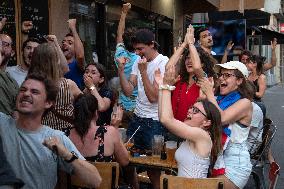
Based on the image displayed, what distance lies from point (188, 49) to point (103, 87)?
3.46 ft

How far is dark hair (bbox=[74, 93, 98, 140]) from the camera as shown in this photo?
3.78m

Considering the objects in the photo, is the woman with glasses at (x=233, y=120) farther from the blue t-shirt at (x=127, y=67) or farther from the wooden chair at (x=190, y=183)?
the blue t-shirt at (x=127, y=67)

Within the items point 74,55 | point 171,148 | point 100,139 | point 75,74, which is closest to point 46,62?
point 100,139

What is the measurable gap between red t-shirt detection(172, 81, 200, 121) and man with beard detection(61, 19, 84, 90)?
137 cm

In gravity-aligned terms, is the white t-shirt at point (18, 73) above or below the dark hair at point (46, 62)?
below

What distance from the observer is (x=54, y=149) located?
8.63 feet

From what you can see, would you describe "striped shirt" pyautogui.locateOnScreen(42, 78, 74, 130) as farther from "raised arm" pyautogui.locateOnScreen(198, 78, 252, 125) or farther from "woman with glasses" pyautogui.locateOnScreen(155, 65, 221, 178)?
"raised arm" pyautogui.locateOnScreen(198, 78, 252, 125)

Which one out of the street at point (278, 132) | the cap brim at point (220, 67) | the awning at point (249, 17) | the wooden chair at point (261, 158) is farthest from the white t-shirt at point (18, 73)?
the awning at point (249, 17)

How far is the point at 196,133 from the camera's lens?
3557 millimetres

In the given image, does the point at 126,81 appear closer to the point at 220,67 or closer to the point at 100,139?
the point at 220,67

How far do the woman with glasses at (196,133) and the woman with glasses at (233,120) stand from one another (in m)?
0.27

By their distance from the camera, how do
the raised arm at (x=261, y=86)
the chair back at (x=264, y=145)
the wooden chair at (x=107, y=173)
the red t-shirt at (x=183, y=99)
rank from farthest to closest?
1. the raised arm at (x=261, y=86)
2. the chair back at (x=264, y=145)
3. the red t-shirt at (x=183, y=99)
4. the wooden chair at (x=107, y=173)

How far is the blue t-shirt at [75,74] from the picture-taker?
5.69 metres

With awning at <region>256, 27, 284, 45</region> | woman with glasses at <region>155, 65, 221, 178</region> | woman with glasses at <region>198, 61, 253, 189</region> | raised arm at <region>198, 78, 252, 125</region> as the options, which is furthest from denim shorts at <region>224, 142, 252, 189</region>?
awning at <region>256, 27, 284, 45</region>
